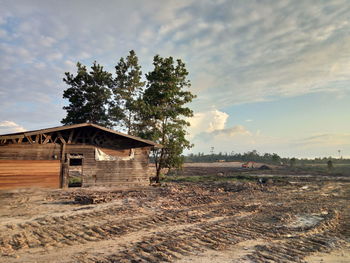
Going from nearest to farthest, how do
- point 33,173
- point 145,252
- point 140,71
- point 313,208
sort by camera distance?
point 145,252, point 313,208, point 33,173, point 140,71

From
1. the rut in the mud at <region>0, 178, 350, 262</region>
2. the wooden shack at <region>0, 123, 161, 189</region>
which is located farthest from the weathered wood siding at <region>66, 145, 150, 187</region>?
the rut in the mud at <region>0, 178, 350, 262</region>

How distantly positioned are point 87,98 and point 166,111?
1193 cm

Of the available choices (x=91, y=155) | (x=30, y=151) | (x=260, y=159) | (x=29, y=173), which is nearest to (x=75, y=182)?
(x=91, y=155)

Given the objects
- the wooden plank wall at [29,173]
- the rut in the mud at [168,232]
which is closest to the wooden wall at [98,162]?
the wooden plank wall at [29,173]

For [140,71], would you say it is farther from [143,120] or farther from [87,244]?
[87,244]

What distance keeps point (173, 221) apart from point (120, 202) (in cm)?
423

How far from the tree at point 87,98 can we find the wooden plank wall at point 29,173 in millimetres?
12906

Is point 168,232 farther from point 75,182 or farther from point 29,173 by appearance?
point 75,182

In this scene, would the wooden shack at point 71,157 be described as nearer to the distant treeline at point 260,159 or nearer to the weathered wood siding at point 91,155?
the weathered wood siding at point 91,155

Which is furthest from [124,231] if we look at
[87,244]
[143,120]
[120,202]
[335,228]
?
[143,120]

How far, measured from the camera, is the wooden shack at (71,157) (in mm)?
15344

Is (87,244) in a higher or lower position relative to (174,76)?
lower

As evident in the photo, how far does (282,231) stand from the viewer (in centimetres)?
737

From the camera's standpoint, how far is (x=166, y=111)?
2266cm
